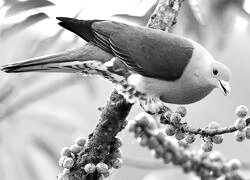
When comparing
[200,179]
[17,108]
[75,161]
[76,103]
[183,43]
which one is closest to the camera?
[200,179]

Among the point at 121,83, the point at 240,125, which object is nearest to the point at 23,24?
the point at 121,83

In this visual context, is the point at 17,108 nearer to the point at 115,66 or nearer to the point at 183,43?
the point at 115,66

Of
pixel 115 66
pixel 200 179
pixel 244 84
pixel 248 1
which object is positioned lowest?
pixel 244 84

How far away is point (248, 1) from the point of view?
9.46 ft

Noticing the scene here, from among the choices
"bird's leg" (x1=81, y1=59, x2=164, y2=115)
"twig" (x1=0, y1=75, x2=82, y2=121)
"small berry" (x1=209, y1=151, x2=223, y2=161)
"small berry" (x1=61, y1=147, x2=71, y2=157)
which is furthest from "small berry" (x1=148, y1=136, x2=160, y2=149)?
"twig" (x1=0, y1=75, x2=82, y2=121)

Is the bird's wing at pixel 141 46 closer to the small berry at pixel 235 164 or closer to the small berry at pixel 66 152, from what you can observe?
the small berry at pixel 66 152

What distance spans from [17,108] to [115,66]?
856 mm

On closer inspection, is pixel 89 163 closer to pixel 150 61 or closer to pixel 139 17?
pixel 150 61

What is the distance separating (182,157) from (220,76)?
159 centimetres

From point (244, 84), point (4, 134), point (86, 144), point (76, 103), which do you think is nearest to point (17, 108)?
point (4, 134)

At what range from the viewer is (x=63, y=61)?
273 centimetres

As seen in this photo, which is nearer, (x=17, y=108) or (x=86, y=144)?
(x=86, y=144)

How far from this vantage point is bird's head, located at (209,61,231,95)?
102 inches

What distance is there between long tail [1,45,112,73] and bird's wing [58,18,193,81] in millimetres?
55
